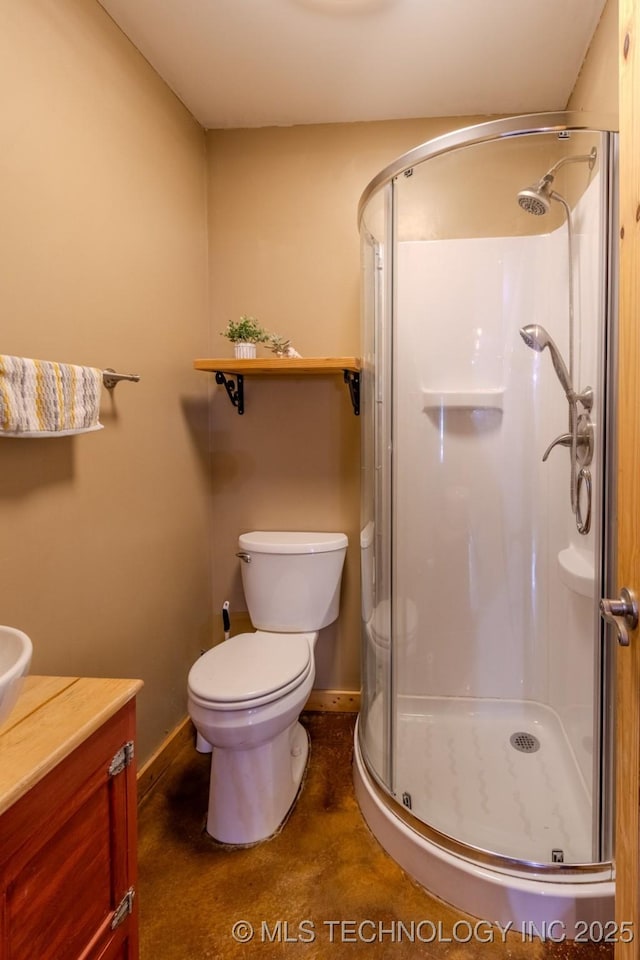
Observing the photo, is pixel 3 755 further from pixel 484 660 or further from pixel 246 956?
pixel 484 660

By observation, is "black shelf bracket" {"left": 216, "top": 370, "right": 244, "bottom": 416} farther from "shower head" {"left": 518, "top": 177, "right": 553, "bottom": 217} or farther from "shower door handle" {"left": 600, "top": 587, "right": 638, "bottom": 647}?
"shower door handle" {"left": 600, "top": 587, "right": 638, "bottom": 647}

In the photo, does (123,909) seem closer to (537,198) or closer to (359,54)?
(537,198)

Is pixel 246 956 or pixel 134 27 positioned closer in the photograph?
pixel 246 956

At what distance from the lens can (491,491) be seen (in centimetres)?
193

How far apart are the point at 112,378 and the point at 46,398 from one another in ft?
1.15

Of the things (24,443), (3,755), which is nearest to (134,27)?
(24,443)

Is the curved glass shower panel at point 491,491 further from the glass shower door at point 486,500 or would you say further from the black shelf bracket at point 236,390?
the black shelf bracket at point 236,390

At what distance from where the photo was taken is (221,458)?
2.33 metres

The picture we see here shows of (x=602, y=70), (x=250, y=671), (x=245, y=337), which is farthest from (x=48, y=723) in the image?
(x=602, y=70)

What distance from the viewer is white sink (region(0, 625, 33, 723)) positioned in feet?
2.37

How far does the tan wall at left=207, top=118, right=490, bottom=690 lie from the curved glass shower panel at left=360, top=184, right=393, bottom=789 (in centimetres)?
33

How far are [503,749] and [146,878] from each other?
1180mm

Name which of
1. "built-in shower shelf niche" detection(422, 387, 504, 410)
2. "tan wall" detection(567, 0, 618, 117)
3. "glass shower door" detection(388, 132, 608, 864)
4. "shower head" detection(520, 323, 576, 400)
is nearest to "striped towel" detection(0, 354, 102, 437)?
"glass shower door" detection(388, 132, 608, 864)

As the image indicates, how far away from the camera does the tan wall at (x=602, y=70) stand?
4.89ft
